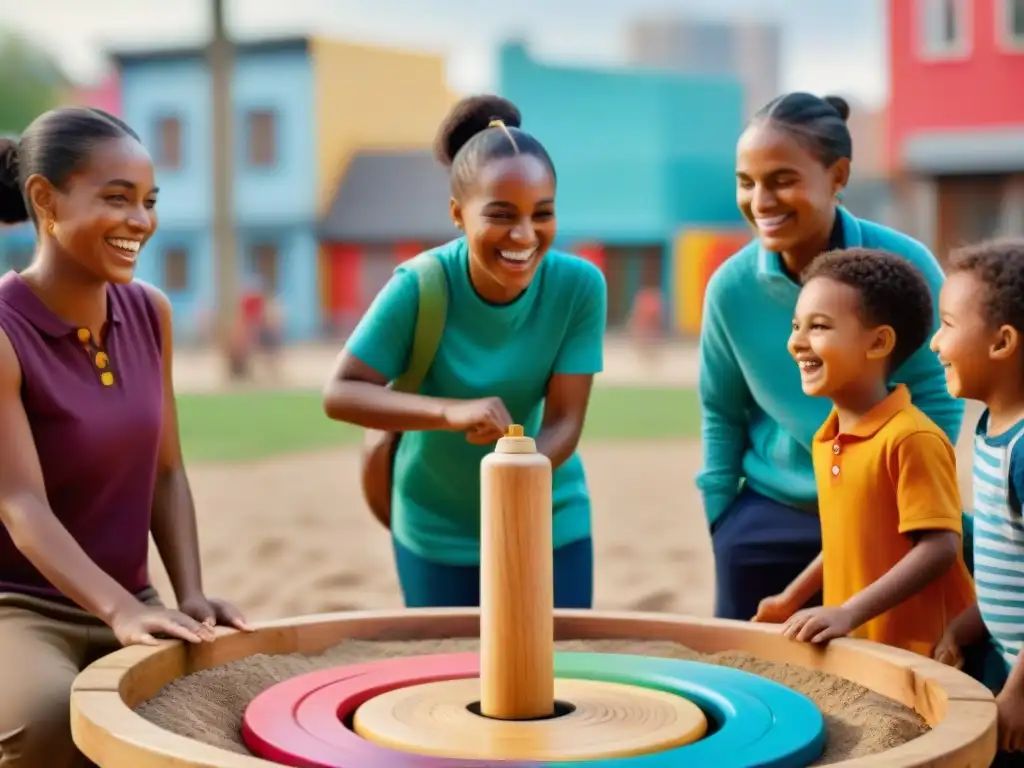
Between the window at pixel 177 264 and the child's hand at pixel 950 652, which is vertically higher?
the window at pixel 177 264

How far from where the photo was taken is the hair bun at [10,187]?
9.93ft

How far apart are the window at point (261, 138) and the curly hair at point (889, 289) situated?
33422mm

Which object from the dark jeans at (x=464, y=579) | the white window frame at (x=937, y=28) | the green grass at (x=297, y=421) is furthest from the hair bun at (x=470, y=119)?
the white window frame at (x=937, y=28)

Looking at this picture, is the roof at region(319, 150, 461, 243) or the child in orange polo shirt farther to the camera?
the roof at region(319, 150, 461, 243)

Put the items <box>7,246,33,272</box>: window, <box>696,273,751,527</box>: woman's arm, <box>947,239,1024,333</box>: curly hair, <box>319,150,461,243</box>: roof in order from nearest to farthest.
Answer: <box>947,239,1024,333</box>: curly hair < <box>696,273,751,527</box>: woman's arm < <box>319,150,461,243</box>: roof < <box>7,246,33,272</box>: window

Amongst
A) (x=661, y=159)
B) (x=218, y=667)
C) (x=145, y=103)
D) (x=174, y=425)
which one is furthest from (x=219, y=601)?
(x=145, y=103)

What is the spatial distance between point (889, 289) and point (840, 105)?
669 millimetres

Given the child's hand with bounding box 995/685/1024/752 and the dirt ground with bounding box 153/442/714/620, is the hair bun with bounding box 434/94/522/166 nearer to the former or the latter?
the child's hand with bounding box 995/685/1024/752

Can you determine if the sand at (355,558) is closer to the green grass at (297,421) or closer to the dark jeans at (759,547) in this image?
the dark jeans at (759,547)

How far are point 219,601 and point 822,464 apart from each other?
1167mm

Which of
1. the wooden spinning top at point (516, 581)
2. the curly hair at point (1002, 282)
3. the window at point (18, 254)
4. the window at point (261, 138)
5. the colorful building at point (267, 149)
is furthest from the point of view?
the window at point (18, 254)

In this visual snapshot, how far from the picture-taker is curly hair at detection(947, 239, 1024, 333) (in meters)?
2.50

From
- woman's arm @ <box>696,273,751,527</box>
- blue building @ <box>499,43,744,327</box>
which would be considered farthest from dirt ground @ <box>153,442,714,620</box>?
blue building @ <box>499,43,744,327</box>

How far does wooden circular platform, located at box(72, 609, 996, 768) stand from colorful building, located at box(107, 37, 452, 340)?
31.2 meters
